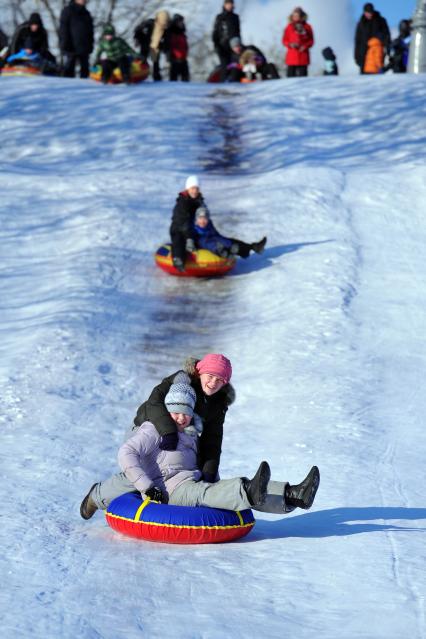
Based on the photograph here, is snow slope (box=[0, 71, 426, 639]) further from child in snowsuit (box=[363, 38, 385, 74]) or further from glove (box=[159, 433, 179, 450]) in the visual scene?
child in snowsuit (box=[363, 38, 385, 74])

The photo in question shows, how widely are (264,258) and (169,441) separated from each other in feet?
23.7

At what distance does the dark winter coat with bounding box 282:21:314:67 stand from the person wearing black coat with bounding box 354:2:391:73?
4.09 feet

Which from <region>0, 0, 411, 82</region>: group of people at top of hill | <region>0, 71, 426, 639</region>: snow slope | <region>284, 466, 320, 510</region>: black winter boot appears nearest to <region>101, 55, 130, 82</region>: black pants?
<region>0, 0, 411, 82</region>: group of people at top of hill

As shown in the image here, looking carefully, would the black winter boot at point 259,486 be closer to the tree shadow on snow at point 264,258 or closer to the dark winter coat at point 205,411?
the dark winter coat at point 205,411

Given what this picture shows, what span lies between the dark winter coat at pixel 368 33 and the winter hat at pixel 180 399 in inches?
685

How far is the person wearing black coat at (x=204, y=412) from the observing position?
19.6 feet

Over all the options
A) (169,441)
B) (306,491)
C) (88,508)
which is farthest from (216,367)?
(88,508)

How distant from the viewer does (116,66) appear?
20.6 m

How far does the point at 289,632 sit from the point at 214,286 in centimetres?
794

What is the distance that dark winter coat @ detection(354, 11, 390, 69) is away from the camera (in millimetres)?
21875

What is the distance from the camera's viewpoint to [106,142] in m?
17.4

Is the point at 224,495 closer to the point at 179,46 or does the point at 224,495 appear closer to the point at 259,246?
the point at 259,246

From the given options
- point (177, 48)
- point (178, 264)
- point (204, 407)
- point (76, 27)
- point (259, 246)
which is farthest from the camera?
point (177, 48)

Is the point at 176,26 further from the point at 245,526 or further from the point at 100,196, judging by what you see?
the point at 245,526
